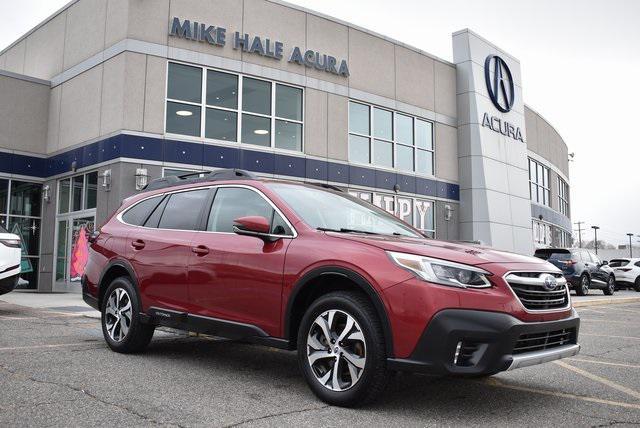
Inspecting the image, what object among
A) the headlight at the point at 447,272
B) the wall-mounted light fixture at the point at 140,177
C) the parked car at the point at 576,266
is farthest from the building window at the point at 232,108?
the headlight at the point at 447,272

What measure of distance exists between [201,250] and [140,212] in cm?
153

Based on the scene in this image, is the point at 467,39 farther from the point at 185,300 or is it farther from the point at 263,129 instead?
the point at 185,300

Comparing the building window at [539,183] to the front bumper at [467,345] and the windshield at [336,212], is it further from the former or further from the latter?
the front bumper at [467,345]

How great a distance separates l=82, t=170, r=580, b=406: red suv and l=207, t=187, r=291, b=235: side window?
0.01m

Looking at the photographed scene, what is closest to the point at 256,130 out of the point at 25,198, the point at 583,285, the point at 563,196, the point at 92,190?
the point at 92,190

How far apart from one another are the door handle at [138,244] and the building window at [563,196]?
35.1 m

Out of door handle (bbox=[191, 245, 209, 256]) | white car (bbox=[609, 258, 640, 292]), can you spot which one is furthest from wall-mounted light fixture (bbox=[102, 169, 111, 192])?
white car (bbox=[609, 258, 640, 292])

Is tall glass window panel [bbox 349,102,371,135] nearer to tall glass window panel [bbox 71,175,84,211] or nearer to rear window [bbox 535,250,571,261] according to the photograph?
rear window [bbox 535,250,571,261]

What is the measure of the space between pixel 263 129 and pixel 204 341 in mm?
11317

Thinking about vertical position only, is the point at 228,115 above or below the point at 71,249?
above

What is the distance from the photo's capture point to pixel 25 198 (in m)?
18.6

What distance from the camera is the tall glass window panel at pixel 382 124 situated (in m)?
20.9

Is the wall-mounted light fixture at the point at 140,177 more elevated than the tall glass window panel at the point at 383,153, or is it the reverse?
the tall glass window panel at the point at 383,153

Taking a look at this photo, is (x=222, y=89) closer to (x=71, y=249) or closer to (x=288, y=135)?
(x=288, y=135)
